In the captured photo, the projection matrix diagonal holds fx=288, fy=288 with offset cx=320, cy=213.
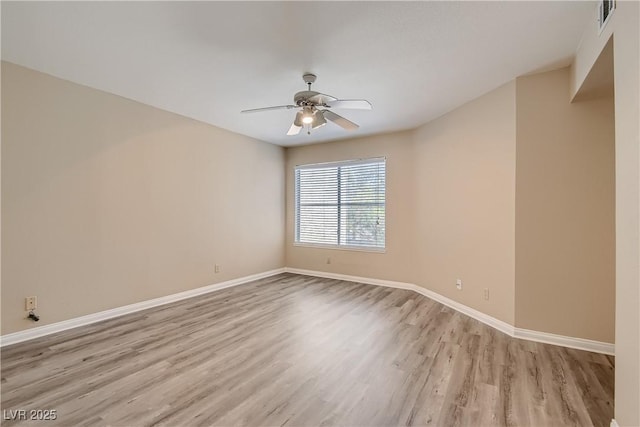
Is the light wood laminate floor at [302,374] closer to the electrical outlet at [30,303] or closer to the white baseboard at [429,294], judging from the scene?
the white baseboard at [429,294]

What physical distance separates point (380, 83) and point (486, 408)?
2807 millimetres

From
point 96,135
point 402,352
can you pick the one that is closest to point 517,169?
point 402,352

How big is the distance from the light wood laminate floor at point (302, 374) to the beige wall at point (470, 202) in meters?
0.54

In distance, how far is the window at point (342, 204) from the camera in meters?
4.96

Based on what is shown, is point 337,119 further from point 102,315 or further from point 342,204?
point 102,315

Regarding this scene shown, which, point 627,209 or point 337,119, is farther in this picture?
point 337,119

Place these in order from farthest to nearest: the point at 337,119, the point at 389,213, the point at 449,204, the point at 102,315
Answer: the point at 389,213 < the point at 449,204 < the point at 102,315 < the point at 337,119

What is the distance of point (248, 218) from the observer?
16.6 ft

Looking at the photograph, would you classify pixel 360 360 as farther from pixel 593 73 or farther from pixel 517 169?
pixel 593 73

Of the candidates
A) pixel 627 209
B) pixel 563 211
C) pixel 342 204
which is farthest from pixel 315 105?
pixel 342 204

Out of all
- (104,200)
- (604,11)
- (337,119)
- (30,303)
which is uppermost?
(604,11)

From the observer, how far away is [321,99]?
2617 mm

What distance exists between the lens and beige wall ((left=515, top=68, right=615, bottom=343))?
8.19ft

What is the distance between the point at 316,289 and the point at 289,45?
3.40m
